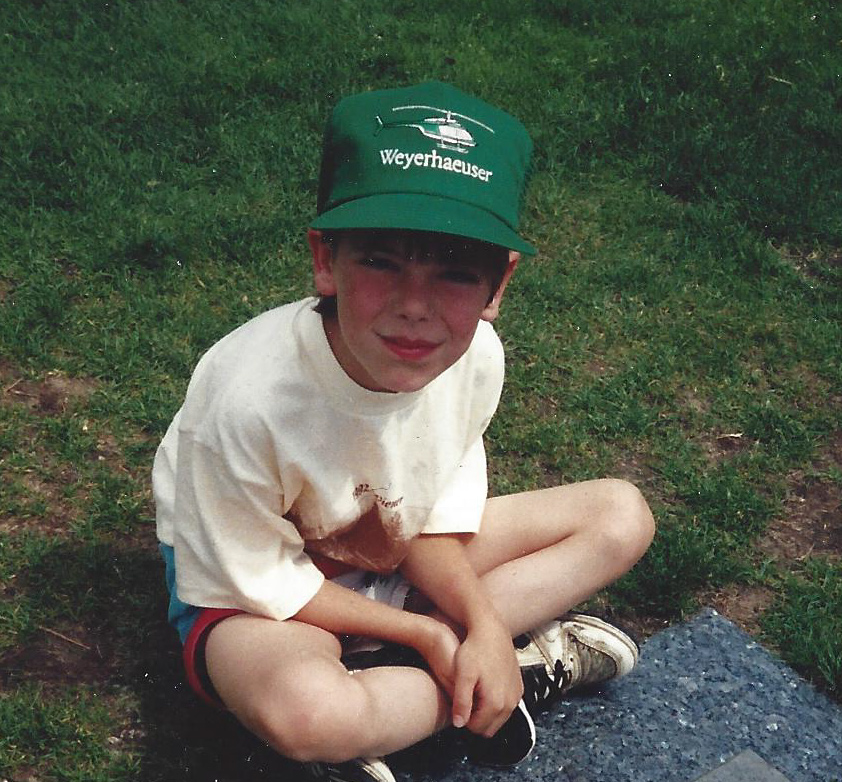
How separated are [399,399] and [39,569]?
44.3 inches

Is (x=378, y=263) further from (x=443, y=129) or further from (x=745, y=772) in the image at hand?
(x=745, y=772)

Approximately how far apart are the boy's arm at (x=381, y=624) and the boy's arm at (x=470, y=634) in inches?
1.6

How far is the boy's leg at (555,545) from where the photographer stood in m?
2.50

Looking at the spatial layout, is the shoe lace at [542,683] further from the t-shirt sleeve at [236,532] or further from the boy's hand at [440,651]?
the t-shirt sleeve at [236,532]

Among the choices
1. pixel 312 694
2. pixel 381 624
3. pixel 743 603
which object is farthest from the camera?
pixel 743 603

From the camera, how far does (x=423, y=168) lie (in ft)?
6.11

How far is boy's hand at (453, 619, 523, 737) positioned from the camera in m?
2.20

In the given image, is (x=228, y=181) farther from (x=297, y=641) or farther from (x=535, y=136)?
(x=297, y=641)

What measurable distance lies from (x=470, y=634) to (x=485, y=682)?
0.11m

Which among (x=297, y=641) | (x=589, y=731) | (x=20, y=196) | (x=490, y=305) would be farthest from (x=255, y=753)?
(x=20, y=196)

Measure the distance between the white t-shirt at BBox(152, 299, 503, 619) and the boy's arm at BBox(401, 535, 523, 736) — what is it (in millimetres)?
61

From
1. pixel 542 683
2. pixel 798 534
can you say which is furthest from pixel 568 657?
pixel 798 534

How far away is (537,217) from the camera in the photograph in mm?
4441

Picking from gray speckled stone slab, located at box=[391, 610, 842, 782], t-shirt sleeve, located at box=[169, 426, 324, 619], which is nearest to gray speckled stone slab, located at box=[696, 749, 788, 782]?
gray speckled stone slab, located at box=[391, 610, 842, 782]
